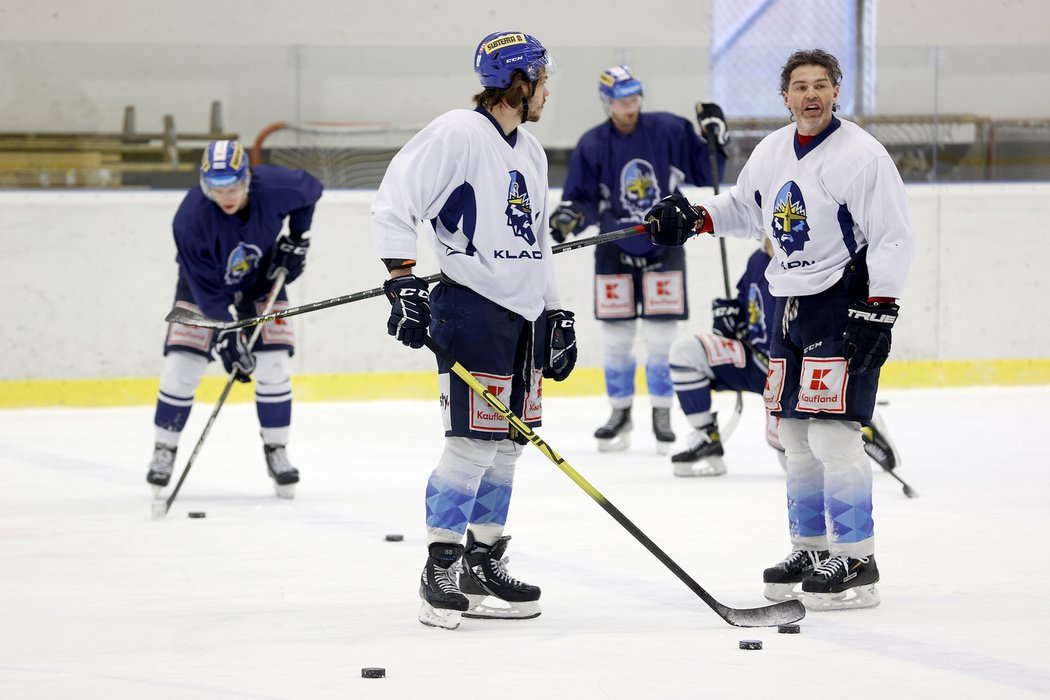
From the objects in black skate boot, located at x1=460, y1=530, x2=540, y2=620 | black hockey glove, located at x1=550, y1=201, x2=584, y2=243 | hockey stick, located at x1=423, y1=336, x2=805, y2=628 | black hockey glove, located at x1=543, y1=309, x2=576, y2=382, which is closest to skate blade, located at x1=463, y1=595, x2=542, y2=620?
black skate boot, located at x1=460, y1=530, x2=540, y2=620

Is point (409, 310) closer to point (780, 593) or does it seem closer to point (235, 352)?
point (780, 593)

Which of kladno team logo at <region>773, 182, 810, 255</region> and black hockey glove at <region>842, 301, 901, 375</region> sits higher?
kladno team logo at <region>773, 182, 810, 255</region>

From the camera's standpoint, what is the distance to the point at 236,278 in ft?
13.9

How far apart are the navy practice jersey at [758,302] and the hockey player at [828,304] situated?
1.40 meters

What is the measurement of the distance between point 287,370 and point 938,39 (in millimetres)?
6311

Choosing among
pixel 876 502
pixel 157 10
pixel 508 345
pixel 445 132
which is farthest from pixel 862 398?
pixel 157 10

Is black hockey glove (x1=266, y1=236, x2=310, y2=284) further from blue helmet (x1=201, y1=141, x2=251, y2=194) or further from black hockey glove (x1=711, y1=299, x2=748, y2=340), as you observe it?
black hockey glove (x1=711, y1=299, x2=748, y2=340)

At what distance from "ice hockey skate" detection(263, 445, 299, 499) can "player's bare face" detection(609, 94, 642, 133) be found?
1.86 meters

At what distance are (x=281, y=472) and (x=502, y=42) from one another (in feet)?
6.62

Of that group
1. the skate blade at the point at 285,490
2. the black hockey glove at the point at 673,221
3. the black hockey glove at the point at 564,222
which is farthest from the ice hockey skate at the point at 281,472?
the black hockey glove at the point at 673,221

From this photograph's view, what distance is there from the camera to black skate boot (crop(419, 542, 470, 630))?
2670 mm

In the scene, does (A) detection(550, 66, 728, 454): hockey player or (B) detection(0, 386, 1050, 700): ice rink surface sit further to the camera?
(A) detection(550, 66, 728, 454): hockey player

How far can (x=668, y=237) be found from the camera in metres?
3.00

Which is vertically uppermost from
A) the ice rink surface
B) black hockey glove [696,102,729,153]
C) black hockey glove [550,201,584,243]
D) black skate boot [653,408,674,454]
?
black hockey glove [696,102,729,153]
